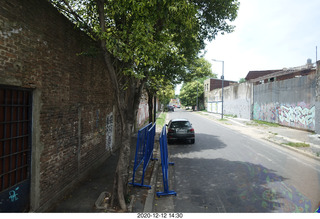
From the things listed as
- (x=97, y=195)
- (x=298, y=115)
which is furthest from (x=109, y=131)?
(x=298, y=115)

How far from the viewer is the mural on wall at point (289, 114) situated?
1683 centimetres

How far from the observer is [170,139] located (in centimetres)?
1198

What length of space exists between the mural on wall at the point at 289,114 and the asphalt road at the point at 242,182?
8939 millimetres

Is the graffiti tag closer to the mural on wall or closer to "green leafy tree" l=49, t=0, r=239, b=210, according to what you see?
"green leafy tree" l=49, t=0, r=239, b=210

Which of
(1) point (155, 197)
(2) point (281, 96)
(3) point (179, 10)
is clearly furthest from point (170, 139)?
(2) point (281, 96)

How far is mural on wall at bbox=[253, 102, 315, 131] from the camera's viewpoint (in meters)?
16.8

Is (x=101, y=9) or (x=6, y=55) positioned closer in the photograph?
(x=6, y=55)

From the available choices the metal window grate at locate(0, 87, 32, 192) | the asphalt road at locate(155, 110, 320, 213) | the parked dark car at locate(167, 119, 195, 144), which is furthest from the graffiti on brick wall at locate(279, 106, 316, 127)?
the metal window grate at locate(0, 87, 32, 192)

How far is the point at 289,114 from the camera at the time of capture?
1969 cm

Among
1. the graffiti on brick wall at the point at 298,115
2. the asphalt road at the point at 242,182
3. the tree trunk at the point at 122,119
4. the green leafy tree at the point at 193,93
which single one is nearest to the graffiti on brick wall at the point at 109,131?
the asphalt road at the point at 242,182

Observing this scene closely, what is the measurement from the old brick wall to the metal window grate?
136 millimetres

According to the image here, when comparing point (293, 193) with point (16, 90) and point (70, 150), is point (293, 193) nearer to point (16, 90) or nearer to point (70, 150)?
point (70, 150)

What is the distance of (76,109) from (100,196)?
7.84 ft

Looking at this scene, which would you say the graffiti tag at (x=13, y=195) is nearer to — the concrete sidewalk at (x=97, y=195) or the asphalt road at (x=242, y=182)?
the concrete sidewalk at (x=97, y=195)
